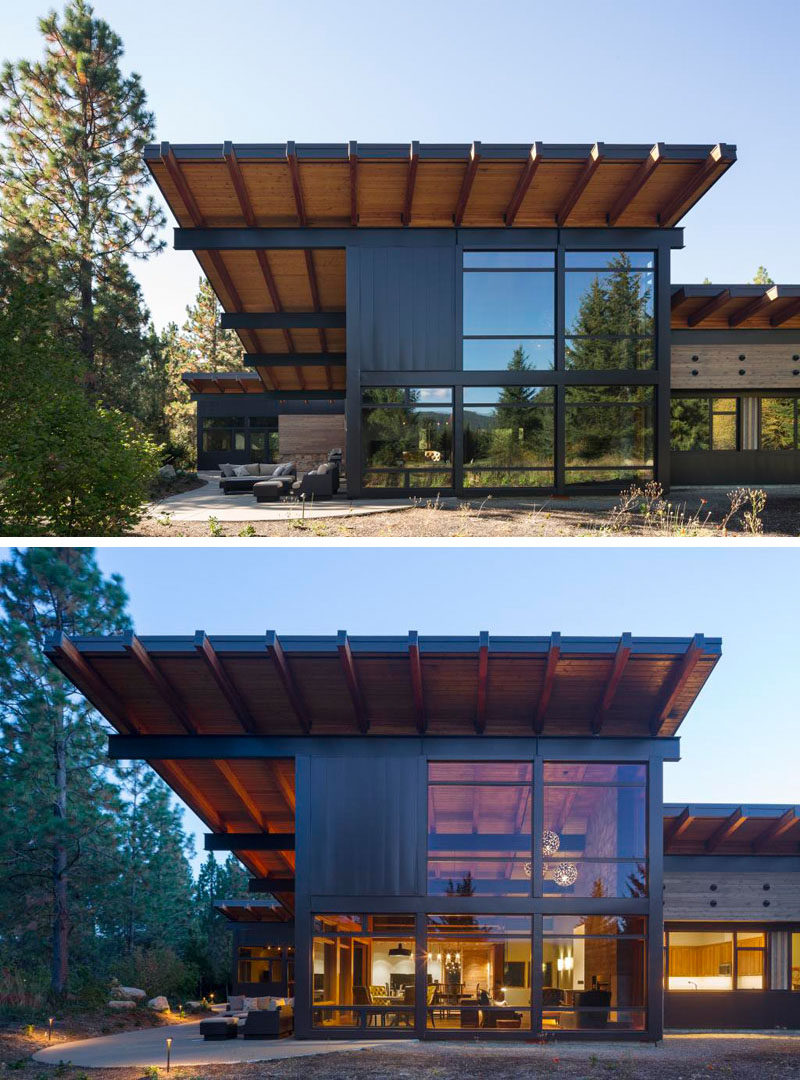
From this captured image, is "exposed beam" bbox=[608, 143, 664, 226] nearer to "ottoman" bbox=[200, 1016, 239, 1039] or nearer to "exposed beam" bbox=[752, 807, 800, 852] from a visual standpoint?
"exposed beam" bbox=[752, 807, 800, 852]

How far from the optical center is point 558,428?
1925 cm

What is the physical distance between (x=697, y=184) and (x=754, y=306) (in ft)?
19.9

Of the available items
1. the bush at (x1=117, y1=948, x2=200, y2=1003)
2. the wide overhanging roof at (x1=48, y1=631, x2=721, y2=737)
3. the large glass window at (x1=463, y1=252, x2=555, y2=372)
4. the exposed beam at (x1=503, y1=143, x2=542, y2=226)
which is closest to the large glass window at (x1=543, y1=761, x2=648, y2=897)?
the wide overhanging roof at (x1=48, y1=631, x2=721, y2=737)

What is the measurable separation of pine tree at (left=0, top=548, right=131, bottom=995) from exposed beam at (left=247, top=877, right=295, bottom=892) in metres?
5.53

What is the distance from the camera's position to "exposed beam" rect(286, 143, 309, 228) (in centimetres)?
1642

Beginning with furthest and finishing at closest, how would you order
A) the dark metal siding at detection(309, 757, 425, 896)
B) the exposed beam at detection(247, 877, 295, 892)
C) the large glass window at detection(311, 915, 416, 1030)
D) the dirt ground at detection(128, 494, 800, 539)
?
the exposed beam at detection(247, 877, 295, 892) < the dirt ground at detection(128, 494, 800, 539) < the dark metal siding at detection(309, 757, 425, 896) < the large glass window at detection(311, 915, 416, 1030)

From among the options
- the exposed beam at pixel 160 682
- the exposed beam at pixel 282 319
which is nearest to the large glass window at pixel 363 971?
the exposed beam at pixel 160 682

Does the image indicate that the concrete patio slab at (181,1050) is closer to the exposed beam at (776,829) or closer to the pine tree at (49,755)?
the pine tree at (49,755)

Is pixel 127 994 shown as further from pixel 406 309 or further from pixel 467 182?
pixel 467 182

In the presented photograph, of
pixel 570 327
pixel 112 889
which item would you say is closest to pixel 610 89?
pixel 570 327

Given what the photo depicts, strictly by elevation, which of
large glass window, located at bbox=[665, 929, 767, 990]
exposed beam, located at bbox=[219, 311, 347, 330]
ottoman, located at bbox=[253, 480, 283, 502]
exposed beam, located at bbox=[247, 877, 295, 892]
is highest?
exposed beam, located at bbox=[219, 311, 347, 330]

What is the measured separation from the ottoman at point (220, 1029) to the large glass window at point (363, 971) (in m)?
3.03

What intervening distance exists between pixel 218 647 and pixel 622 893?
6.91 m

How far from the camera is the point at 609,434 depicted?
19.4 m
